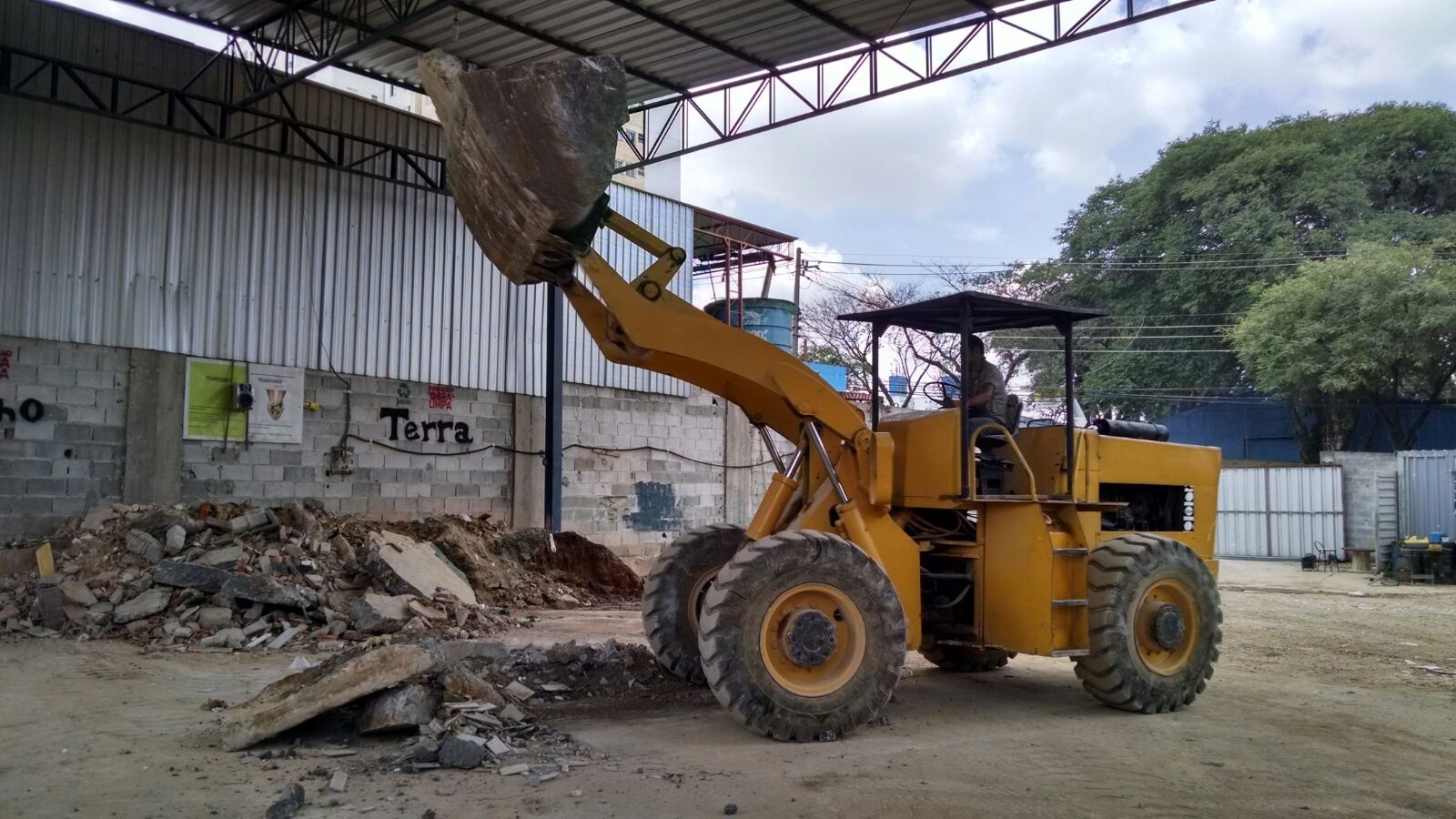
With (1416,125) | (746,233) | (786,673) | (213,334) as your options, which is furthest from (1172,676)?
(1416,125)

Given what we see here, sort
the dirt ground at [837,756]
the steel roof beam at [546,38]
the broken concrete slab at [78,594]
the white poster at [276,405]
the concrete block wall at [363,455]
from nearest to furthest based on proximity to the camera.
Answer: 1. the dirt ground at [837,756]
2. the broken concrete slab at [78,594]
3. the concrete block wall at [363,455]
4. the steel roof beam at [546,38]
5. the white poster at [276,405]

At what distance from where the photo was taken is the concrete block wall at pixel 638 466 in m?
17.9

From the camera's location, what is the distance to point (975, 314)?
24.9ft

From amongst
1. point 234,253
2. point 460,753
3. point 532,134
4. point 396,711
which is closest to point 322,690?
point 396,711

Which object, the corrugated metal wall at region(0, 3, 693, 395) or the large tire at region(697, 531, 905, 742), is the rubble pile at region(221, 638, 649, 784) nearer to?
the large tire at region(697, 531, 905, 742)

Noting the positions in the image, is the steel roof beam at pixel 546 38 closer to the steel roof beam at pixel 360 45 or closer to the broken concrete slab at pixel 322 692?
Result: the steel roof beam at pixel 360 45

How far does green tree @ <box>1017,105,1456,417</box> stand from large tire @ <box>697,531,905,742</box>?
2640 cm

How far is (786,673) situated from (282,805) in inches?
112

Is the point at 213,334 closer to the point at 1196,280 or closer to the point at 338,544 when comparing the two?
the point at 338,544

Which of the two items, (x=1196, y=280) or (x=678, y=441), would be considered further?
(x=1196, y=280)

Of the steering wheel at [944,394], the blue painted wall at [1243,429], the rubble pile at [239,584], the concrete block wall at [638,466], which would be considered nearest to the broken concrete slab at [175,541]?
the rubble pile at [239,584]

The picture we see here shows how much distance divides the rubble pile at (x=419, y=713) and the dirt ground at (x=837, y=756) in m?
0.12

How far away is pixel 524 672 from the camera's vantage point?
751 cm

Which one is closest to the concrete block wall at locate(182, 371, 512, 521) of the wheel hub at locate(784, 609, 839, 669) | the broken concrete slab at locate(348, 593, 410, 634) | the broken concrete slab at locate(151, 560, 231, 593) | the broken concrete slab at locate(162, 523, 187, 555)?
the broken concrete slab at locate(162, 523, 187, 555)
